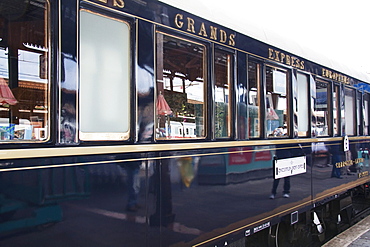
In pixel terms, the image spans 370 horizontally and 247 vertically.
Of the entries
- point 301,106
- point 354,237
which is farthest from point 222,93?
point 354,237

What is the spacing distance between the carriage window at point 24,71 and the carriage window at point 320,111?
4.49m

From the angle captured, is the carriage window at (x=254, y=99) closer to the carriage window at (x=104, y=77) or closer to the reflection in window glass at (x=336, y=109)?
the carriage window at (x=104, y=77)

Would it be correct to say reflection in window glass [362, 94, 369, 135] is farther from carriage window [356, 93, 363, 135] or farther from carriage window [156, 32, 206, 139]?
carriage window [156, 32, 206, 139]

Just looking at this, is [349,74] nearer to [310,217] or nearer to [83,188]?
[310,217]

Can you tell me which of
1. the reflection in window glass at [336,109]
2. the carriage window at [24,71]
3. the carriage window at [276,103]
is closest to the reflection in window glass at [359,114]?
the reflection in window glass at [336,109]

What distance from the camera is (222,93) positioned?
4148 mm

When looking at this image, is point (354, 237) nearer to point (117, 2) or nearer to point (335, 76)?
point (335, 76)

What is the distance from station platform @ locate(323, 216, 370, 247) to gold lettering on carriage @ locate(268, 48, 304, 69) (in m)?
2.96

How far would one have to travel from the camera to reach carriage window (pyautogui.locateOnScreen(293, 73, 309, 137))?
557 centimetres

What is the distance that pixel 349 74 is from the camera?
7.58 meters

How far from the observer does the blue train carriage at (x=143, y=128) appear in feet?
7.99

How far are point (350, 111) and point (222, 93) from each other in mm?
4452

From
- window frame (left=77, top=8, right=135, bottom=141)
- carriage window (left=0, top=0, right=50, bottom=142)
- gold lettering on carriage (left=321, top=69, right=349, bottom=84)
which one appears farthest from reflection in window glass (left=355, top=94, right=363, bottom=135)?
carriage window (left=0, top=0, right=50, bottom=142)

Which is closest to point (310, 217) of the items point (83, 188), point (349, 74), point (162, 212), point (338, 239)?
point (338, 239)
